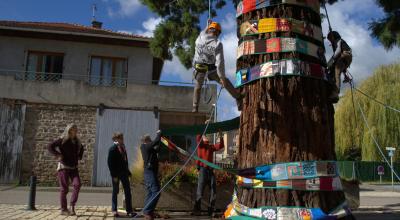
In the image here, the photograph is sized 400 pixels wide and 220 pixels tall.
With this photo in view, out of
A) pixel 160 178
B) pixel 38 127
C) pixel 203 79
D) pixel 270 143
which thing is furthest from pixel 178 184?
pixel 38 127

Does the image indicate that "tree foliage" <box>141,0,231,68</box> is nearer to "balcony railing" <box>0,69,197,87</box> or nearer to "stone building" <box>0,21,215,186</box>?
"stone building" <box>0,21,215,186</box>

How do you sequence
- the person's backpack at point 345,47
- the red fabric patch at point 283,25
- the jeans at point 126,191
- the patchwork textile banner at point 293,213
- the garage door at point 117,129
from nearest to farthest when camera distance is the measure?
the patchwork textile banner at point 293,213
the red fabric patch at point 283,25
the person's backpack at point 345,47
the jeans at point 126,191
the garage door at point 117,129

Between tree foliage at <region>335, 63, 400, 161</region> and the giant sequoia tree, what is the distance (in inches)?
1206

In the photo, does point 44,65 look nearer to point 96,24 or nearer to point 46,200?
point 96,24

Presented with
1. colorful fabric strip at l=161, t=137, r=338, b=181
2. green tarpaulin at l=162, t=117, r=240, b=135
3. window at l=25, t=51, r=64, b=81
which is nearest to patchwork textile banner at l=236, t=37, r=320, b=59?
colorful fabric strip at l=161, t=137, r=338, b=181

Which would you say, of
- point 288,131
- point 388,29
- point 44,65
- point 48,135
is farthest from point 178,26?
point 44,65

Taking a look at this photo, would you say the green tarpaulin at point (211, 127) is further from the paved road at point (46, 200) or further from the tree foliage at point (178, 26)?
the tree foliage at point (178, 26)

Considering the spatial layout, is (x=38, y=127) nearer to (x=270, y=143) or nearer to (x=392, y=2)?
(x=392, y=2)

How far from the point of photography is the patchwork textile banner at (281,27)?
A: 525 cm

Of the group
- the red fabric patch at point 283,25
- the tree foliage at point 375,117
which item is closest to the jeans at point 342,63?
the red fabric patch at point 283,25

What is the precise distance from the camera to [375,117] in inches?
1398

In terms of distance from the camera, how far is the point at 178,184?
1053cm

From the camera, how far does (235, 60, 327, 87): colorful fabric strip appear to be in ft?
16.8

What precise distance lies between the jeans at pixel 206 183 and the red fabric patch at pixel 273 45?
5162mm
